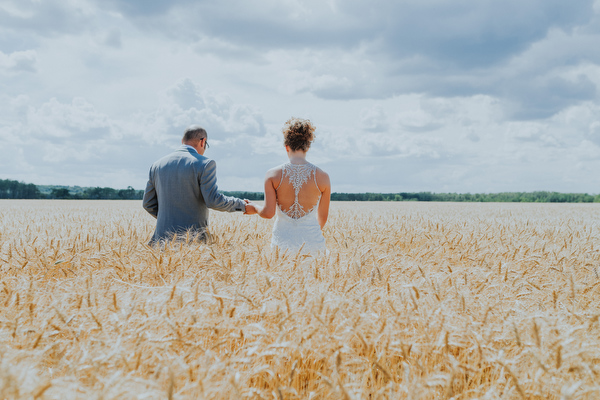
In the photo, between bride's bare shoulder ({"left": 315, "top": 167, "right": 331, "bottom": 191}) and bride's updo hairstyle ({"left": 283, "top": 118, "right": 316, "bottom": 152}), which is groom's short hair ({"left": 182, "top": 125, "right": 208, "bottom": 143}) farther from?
bride's bare shoulder ({"left": 315, "top": 167, "right": 331, "bottom": 191})

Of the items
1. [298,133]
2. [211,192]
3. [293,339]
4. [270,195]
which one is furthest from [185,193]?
[293,339]

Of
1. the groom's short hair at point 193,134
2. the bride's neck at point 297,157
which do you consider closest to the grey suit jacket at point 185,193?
the groom's short hair at point 193,134

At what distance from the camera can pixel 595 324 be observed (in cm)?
234

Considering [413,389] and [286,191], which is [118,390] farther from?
[286,191]

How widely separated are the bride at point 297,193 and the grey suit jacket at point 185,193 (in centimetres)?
65

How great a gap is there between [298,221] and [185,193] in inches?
58.5

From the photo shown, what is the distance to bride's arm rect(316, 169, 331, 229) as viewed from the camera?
4.38 m

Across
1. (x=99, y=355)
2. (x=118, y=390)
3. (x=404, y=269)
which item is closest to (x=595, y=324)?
(x=404, y=269)

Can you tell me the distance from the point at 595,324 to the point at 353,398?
5.74 ft

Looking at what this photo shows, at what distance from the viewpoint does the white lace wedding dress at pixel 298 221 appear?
14.2ft

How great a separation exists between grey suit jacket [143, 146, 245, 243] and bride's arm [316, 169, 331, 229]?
99 cm

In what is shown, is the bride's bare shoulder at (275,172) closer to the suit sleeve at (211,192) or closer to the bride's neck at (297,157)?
the bride's neck at (297,157)

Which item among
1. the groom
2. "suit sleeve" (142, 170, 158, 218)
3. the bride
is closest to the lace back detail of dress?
the bride

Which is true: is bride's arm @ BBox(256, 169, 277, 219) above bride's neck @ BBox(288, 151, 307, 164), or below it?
below
